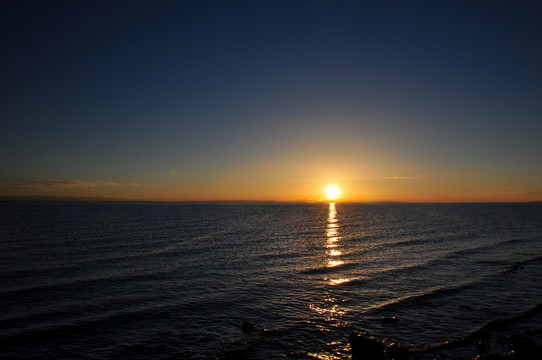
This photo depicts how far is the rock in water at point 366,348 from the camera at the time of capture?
15.3 metres

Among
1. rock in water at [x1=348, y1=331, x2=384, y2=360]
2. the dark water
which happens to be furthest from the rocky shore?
the dark water

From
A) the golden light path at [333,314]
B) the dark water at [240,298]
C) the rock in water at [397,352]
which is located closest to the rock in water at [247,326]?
the dark water at [240,298]

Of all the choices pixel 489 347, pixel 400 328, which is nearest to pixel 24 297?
pixel 400 328

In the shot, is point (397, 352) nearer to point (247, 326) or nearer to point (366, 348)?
point (366, 348)

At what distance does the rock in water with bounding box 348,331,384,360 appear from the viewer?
15273mm

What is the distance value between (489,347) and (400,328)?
175 inches

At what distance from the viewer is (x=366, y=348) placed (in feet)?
51.0

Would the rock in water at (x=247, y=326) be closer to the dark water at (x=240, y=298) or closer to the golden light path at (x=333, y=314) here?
the dark water at (x=240, y=298)

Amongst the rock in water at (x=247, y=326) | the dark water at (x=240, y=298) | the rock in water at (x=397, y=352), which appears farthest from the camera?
the rock in water at (x=247, y=326)

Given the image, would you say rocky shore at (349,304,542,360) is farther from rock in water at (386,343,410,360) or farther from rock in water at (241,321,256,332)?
rock in water at (241,321,256,332)

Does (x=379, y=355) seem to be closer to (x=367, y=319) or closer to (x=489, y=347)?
(x=367, y=319)

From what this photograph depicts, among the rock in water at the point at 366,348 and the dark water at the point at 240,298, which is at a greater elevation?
the rock in water at the point at 366,348

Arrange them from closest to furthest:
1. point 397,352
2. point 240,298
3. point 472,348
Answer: point 397,352 → point 472,348 → point 240,298

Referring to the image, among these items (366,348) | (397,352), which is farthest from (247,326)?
(397,352)
